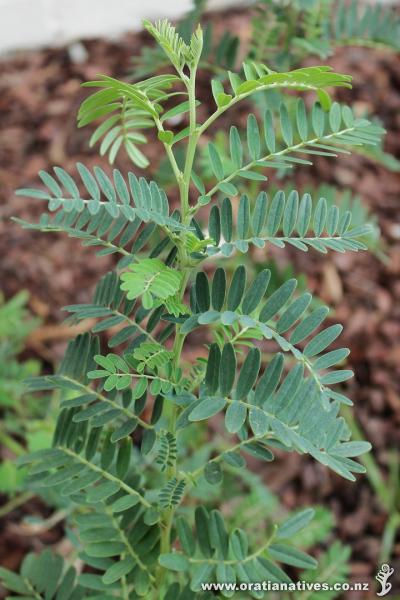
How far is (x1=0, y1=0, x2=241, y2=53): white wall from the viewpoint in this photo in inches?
102

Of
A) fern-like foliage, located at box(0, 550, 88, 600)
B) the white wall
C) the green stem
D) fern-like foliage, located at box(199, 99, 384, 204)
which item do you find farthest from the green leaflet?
the white wall

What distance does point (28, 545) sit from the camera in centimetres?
154

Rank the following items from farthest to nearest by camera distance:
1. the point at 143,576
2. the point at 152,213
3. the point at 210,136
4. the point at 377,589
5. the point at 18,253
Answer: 1. the point at 210,136
2. the point at 18,253
3. the point at 377,589
4. the point at 143,576
5. the point at 152,213

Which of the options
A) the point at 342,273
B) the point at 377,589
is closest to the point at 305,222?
the point at 377,589

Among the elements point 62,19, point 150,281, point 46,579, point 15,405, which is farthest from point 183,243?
point 62,19

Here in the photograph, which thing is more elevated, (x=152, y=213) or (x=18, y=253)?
(x=152, y=213)

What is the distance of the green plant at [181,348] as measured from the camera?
69cm

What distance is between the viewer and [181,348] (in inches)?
A: 30.1

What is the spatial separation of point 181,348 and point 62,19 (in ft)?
6.99

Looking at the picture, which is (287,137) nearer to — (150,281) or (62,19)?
(150,281)

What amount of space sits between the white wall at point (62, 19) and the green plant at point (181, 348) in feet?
6.29

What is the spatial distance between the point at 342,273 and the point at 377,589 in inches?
34.3

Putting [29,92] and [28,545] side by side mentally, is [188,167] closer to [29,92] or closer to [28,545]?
[28,545]

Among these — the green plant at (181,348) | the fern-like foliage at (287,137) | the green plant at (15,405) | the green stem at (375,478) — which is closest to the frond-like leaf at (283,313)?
the green plant at (181,348)
